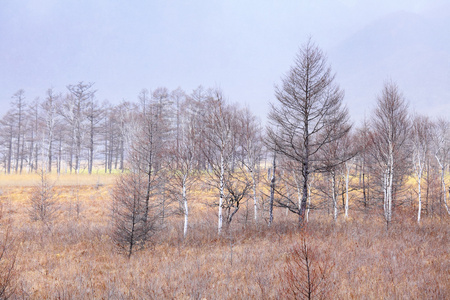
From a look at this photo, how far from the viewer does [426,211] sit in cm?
1966

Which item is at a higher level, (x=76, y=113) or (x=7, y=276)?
(x=76, y=113)

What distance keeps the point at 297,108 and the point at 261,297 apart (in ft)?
27.0

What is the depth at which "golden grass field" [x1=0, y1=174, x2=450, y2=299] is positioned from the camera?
5.65 m

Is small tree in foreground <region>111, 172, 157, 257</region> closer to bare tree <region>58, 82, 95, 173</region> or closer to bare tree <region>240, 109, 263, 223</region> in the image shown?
bare tree <region>240, 109, 263, 223</region>

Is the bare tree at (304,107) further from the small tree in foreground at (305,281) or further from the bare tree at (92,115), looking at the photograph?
the bare tree at (92,115)

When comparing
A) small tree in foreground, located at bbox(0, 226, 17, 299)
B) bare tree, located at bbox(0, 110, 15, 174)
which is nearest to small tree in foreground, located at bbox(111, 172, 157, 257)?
small tree in foreground, located at bbox(0, 226, 17, 299)

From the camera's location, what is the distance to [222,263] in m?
8.16

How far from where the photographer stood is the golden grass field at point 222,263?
5.65 m

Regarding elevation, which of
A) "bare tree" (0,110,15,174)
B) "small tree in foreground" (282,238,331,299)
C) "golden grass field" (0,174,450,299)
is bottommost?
"golden grass field" (0,174,450,299)

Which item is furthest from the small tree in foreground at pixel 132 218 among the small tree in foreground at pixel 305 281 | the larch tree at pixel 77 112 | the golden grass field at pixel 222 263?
the larch tree at pixel 77 112

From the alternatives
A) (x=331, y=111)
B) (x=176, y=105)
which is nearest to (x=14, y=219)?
(x=331, y=111)

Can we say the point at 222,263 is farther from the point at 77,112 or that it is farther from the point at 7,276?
the point at 77,112

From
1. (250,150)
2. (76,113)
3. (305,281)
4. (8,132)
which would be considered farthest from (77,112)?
(305,281)

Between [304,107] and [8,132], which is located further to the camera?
[8,132]
